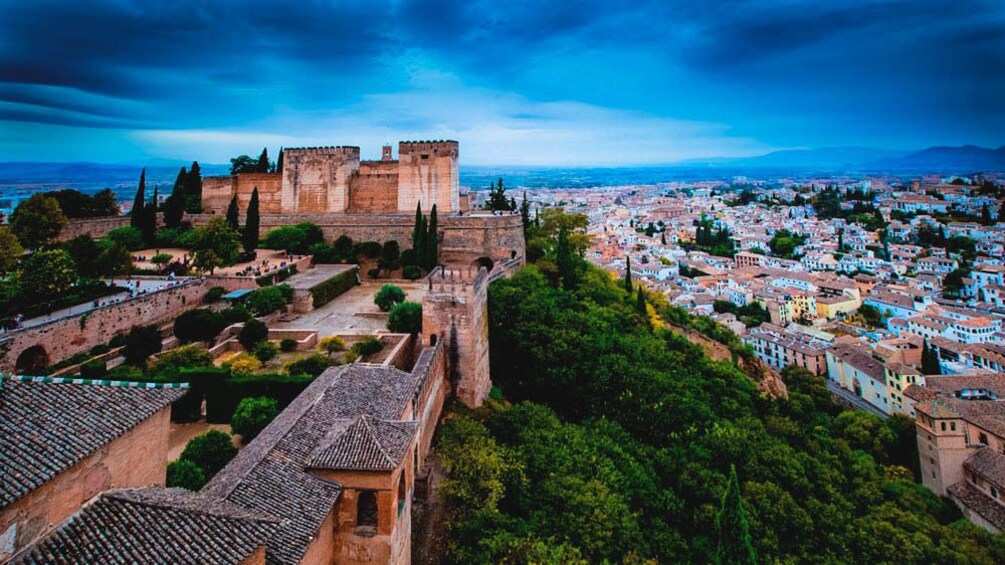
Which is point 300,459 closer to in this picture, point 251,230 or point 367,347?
point 367,347

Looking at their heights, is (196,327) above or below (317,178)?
below

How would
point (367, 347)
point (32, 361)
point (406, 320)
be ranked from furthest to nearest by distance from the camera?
point (406, 320) < point (367, 347) < point (32, 361)

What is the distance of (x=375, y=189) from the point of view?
2508 cm

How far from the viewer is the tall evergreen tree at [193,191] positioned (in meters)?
26.0

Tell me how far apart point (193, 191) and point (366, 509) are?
25.8m

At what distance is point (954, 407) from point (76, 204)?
137 ft

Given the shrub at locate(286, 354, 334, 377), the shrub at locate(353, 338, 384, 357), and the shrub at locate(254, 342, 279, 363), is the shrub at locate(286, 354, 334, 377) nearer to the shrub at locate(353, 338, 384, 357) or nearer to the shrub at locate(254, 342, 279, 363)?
the shrub at locate(353, 338, 384, 357)

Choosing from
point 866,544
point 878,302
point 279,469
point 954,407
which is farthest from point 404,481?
point 878,302

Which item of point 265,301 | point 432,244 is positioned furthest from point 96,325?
point 432,244

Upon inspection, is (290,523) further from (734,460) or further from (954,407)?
(954,407)

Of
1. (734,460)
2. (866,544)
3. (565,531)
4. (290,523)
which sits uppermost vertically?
(290,523)

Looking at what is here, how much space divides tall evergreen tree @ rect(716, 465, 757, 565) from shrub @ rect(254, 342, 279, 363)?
1099 cm

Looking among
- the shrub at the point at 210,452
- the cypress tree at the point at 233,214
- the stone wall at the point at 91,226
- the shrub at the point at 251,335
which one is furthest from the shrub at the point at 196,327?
the stone wall at the point at 91,226

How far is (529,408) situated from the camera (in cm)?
1323
